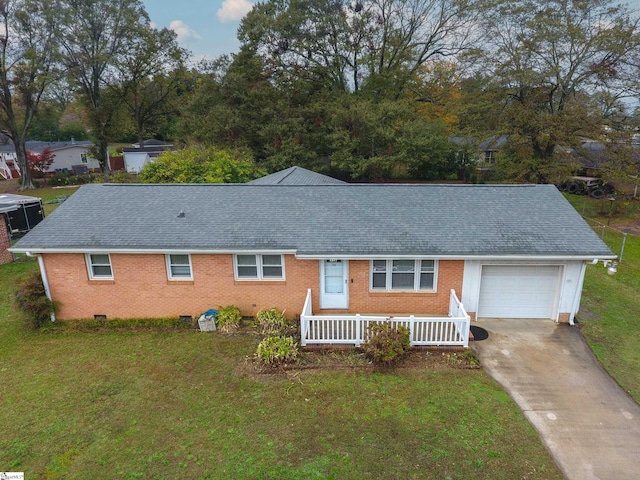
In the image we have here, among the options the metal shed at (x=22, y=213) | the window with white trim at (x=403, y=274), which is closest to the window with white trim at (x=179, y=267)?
the window with white trim at (x=403, y=274)

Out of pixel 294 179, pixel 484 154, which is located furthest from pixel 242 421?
pixel 484 154

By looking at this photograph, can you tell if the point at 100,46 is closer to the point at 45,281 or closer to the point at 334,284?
the point at 45,281

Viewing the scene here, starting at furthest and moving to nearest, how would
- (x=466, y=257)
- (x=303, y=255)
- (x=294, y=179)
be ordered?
(x=294, y=179), (x=303, y=255), (x=466, y=257)

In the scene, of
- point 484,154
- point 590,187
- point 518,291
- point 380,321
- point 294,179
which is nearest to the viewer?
point 380,321

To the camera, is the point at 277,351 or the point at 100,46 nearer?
the point at 277,351

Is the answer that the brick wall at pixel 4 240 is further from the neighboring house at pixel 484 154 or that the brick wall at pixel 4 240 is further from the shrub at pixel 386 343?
the neighboring house at pixel 484 154

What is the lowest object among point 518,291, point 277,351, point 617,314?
point 617,314

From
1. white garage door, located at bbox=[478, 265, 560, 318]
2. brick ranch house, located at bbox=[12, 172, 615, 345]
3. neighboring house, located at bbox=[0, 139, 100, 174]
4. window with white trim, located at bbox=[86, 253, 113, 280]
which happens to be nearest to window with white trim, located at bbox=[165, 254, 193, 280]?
brick ranch house, located at bbox=[12, 172, 615, 345]
